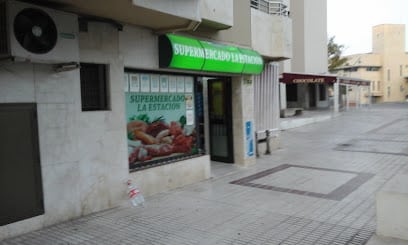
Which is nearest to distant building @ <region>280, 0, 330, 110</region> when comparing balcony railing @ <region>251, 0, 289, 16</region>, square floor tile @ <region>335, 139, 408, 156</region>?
square floor tile @ <region>335, 139, 408, 156</region>

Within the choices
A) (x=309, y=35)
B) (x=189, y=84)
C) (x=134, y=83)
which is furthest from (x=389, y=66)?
(x=134, y=83)

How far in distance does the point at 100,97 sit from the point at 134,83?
0.94m

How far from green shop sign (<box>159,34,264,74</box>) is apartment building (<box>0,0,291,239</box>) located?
0.09ft

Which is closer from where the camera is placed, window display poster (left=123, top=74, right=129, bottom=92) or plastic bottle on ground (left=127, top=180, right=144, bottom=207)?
plastic bottle on ground (left=127, top=180, right=144, bottom=207)

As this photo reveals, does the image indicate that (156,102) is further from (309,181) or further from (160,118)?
(309,181)

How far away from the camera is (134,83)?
725 centimetres

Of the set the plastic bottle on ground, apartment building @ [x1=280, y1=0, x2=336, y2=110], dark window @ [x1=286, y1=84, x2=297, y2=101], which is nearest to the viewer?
the plastic bottle on ground

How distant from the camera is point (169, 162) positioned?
7.83 metres

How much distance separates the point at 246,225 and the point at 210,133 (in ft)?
17.7

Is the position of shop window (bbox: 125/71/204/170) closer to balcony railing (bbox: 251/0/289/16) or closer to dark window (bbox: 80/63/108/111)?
dark window (bbox: 80/63/108/111)

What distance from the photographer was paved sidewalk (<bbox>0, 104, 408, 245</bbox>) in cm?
513

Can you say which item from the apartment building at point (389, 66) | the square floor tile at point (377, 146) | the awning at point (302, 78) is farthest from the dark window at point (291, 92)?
the apartment building at point (389, 66)

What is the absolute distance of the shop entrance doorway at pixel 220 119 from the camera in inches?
404

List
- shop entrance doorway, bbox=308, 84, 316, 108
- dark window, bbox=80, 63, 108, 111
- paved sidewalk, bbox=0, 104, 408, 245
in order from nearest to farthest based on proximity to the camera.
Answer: paved sidewalk, bbox=0, 104, 408, 245 → dark window, bbox=80, 63, 108, 111 → shop entrance doorway, bbox=308, 84, 316, 108
